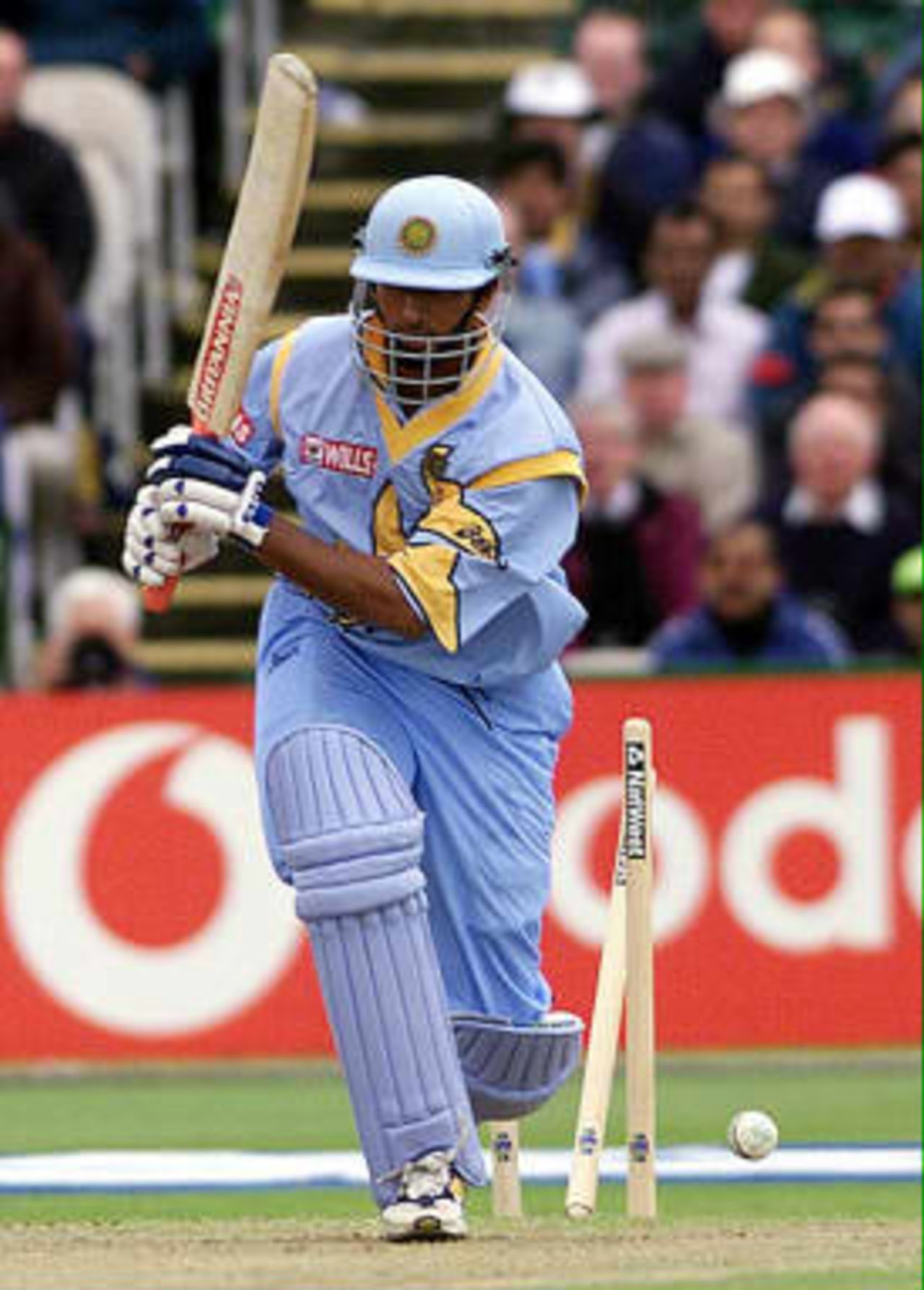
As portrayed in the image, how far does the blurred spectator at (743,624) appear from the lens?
1495cm

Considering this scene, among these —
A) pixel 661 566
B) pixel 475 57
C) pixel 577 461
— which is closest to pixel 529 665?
pixel 577 461

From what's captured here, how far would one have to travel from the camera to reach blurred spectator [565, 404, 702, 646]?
15.5 m

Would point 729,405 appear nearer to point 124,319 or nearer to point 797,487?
point 797,487

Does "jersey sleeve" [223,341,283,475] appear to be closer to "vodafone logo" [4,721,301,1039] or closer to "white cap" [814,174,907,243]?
"vodafone logo" [4,721,301,1039]

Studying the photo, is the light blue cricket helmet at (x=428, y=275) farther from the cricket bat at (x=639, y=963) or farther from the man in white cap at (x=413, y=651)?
the cricket bat at (x=639, y=963)

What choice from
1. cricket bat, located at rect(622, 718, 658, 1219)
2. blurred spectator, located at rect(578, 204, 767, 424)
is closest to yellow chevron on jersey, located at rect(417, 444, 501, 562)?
cricket bat, located at rect(622, 718, 658, 1219)

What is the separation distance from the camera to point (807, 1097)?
1341 cm

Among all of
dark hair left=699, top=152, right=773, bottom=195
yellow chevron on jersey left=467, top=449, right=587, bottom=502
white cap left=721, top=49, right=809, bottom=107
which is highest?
white cap left=721, top=49, right=809, bottom=107

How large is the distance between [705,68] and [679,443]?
256cm

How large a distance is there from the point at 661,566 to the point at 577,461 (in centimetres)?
689

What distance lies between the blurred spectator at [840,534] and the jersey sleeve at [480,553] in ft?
22.2

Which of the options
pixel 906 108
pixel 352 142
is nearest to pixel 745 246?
pixel 906 108

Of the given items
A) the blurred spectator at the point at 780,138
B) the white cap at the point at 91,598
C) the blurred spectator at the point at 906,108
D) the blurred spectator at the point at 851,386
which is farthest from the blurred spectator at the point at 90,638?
the blurred spectator at the point at 906,108

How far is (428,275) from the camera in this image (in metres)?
8.61
